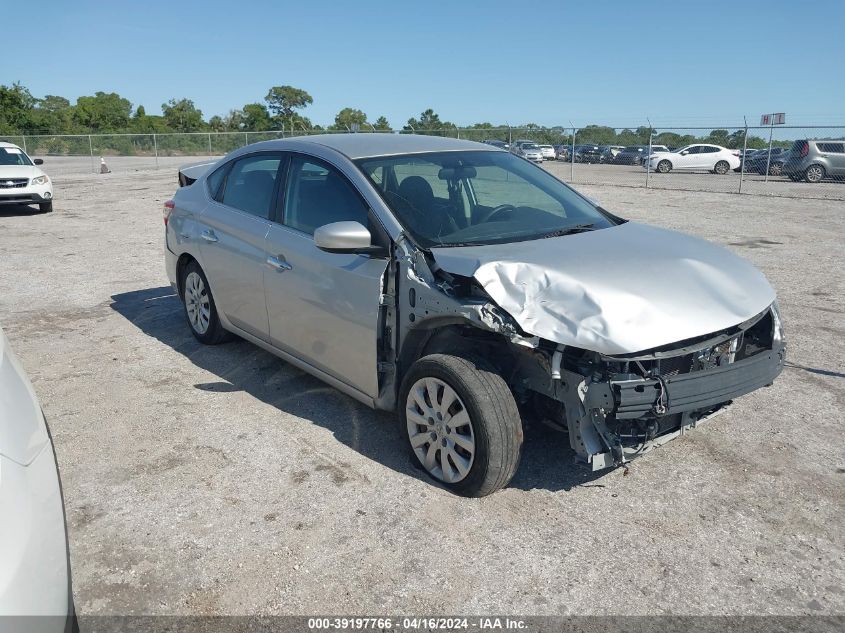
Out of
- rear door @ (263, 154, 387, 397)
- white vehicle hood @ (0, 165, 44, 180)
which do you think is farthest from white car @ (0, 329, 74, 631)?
white vehicle hood @ (0, 165, 44, 180)

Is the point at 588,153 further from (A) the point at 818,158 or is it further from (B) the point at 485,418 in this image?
(B) the point at 485,418

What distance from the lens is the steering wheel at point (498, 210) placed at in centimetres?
429

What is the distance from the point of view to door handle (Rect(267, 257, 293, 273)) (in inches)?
180

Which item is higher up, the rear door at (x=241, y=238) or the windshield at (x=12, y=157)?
the windshield at (x=12, y=157)

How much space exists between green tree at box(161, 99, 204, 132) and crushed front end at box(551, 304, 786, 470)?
68.6m

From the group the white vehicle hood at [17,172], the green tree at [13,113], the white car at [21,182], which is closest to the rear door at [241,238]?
the white car at [21,182]

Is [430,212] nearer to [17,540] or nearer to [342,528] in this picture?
[342,528]

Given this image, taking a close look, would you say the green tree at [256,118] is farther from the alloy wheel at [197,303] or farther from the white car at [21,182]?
the alloy wheel at [197,303]

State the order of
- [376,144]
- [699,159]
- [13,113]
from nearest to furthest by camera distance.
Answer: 1. [376,144]
2. [699,159]
3. [13,113]

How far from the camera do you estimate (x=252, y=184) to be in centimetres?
525

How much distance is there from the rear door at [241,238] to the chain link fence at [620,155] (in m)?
18.0

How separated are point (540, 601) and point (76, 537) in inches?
84.7

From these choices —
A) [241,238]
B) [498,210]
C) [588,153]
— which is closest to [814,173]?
[588,153]

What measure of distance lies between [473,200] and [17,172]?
47.1 feet
